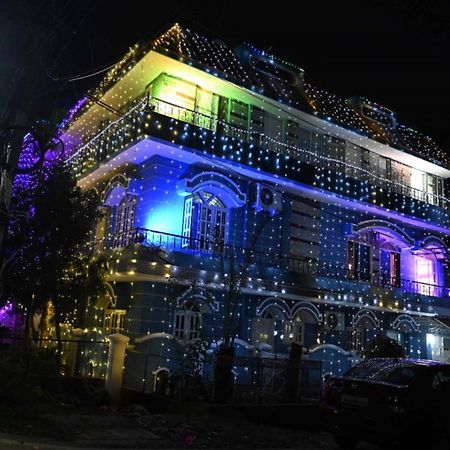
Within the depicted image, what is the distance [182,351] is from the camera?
15.3 metres

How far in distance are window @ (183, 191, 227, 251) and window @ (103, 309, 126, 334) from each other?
3044 mm

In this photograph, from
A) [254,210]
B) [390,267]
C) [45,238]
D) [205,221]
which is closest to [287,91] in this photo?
[254,210]

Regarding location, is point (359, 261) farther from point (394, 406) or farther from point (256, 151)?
point (394, 406)

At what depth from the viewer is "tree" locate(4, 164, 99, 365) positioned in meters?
15.5

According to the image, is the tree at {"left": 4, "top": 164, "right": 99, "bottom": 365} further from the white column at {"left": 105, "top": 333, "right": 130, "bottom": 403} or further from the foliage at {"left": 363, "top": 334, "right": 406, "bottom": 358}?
the foliage at {"left": 363, "top": 334, "right": 406, "bottom": 358}

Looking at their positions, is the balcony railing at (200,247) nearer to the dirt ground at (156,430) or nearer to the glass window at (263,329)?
the glass window at (263,329)

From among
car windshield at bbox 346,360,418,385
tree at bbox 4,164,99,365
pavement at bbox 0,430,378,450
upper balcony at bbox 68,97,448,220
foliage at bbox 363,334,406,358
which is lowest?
pavement at bbox 0,430,378,450

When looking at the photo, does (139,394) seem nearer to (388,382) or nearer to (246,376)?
(246,376)

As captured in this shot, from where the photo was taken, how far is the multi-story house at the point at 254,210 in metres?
15.9

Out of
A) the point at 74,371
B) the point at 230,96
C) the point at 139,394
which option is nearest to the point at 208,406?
the point at 139,394

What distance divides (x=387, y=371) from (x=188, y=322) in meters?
8.34

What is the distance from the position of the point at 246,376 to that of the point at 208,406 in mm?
4357

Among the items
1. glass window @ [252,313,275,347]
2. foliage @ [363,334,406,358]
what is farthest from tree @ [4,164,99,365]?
foliage @ [363,334,406,358]

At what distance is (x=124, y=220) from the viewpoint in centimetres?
1827
